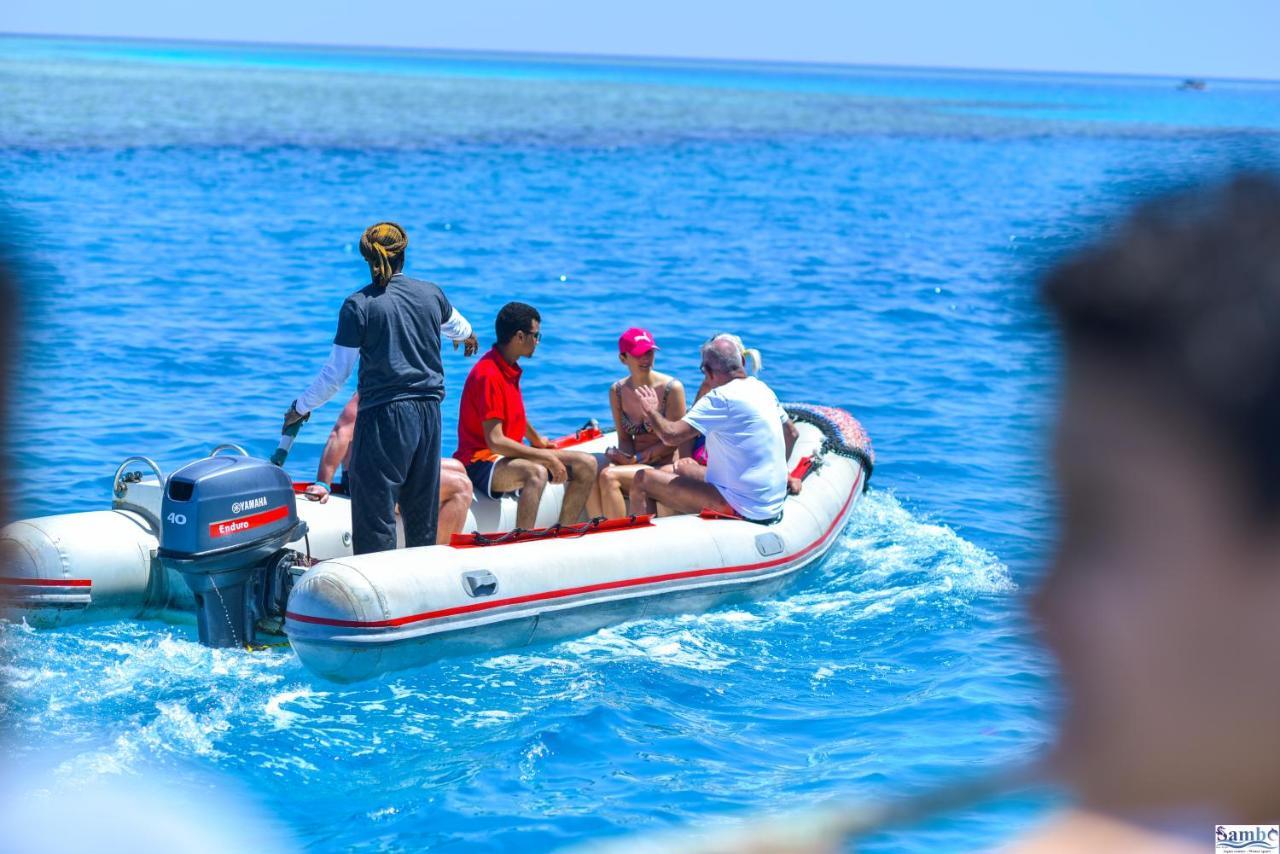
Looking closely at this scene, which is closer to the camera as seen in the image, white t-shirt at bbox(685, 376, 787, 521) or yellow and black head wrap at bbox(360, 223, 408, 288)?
yellow and black head wrap at bbox(360, 223, 408, 288)

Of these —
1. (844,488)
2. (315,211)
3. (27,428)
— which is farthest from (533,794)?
(315,211)

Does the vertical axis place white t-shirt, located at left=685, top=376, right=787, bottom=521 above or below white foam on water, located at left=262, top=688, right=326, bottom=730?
above

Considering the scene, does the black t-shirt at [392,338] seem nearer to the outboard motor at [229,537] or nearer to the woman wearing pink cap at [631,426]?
the outboard motor at [229,537]

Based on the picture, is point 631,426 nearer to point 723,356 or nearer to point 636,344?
point 636,344

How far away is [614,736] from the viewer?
541 cm

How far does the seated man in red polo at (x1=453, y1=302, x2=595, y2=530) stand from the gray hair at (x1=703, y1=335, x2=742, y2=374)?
2.70 feet

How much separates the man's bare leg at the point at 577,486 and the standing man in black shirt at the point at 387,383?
109 centimetres

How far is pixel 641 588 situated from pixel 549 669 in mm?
654

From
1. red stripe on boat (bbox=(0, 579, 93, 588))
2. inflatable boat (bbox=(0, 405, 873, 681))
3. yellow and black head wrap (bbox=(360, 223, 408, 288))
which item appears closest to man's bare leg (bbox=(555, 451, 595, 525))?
inflatable boat (bbox=(0, 405, 873, 681))

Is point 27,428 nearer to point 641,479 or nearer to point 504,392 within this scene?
point 504,392

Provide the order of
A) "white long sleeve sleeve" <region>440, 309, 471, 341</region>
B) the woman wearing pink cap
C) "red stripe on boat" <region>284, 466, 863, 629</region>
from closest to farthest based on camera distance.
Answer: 1. "red stripe on boat" <region>284, 466, 863, 629</region>
2. "white long sleeve sleeve" <region>440, 309, 471, 341</region>
3. the woman wearing pink cap

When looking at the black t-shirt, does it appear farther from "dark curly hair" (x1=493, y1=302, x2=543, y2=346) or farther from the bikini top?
the bikini top

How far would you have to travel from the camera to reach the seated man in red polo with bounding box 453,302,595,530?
22.0ft

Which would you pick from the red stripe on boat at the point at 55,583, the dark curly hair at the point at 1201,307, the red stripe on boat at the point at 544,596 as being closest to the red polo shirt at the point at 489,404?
the red stripe on boat at the point at 544,596
